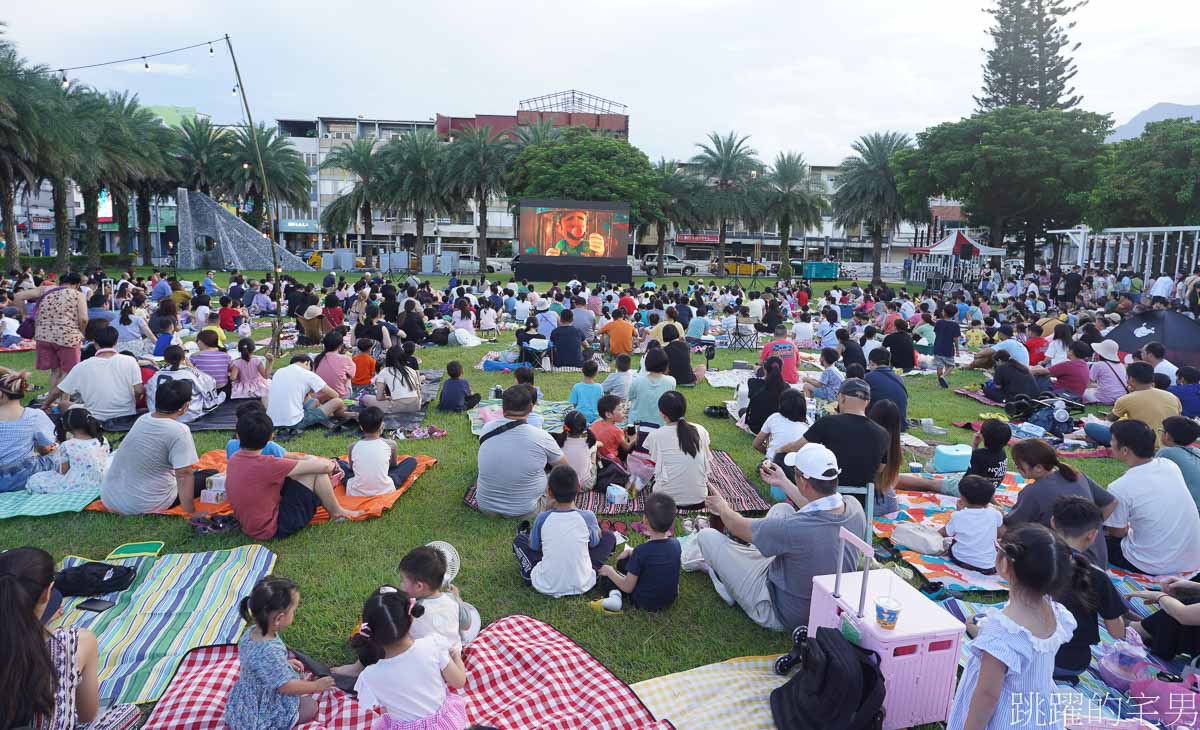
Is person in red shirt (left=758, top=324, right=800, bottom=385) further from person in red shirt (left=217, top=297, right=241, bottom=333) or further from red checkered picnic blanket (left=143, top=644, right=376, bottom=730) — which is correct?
person in red shirt (left=217, top=297, right=241, bottom=333)

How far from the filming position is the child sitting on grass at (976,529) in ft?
16.1

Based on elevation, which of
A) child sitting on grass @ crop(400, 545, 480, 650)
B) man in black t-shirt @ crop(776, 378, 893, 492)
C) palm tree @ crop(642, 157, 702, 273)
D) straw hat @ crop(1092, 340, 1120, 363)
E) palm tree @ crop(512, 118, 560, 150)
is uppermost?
palm tree @ crop(512, 118, 560, 150)

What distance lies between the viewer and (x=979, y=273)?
30.7m

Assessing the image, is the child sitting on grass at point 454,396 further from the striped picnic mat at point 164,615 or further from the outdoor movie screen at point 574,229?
the outdoor movie screen at point 574,229

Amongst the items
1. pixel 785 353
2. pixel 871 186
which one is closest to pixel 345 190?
pixel 871 186

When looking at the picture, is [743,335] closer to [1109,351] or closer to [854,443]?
[1109,351]

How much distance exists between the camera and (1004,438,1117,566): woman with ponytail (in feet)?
14.5

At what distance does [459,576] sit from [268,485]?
159 cm

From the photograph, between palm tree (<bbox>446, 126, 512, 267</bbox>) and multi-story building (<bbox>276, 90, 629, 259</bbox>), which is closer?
palm tree (<bbox>446, 126, 512, 267</bbox>)

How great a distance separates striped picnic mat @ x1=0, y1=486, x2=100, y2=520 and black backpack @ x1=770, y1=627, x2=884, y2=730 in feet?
18.4

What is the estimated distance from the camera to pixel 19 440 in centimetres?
604

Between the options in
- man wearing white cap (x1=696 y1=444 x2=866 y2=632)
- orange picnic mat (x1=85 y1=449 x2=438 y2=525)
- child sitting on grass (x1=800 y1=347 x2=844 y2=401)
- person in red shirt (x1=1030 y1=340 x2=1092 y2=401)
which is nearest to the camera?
man wearing white cap (x1=696 y1=444 x2=866 y2=632)

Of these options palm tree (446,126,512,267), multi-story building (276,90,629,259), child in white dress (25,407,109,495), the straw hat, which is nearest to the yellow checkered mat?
child in white dress (25,407,109,495)

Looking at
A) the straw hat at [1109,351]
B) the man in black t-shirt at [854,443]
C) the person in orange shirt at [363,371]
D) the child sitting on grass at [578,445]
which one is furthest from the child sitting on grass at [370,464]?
the straw hat at [1109,351]
